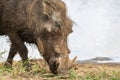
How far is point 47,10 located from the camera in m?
8.47

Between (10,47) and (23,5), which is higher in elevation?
(23,5)

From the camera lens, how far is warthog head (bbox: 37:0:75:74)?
784 centimetres

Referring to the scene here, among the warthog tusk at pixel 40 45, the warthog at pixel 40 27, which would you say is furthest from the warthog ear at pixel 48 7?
the warthog tusk at pixel 40 45

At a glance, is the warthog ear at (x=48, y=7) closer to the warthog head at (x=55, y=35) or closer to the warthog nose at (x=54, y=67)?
the warthog head at (x=55, y=35)

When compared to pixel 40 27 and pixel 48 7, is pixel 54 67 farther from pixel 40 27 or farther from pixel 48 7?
pixel 48 7

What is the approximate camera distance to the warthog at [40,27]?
315 inches

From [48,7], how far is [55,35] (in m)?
0.67

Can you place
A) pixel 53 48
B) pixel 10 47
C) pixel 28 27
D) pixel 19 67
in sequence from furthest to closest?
pixel 10 47 → pixel 28 27 → pixel 53 48 → pixel 19 67

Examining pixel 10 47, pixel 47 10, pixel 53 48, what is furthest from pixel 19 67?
pixel 10 47

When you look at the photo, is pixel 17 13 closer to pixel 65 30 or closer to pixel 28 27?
pixel 28 27

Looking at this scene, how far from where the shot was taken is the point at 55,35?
8.12 meters

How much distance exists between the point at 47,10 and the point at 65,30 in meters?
0.54

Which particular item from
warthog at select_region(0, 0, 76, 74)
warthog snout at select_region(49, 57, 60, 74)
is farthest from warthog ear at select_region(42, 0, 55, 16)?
warthog snout at select_region(49, 57, 60, 74)

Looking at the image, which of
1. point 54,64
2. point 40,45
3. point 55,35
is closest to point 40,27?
point 40,45
